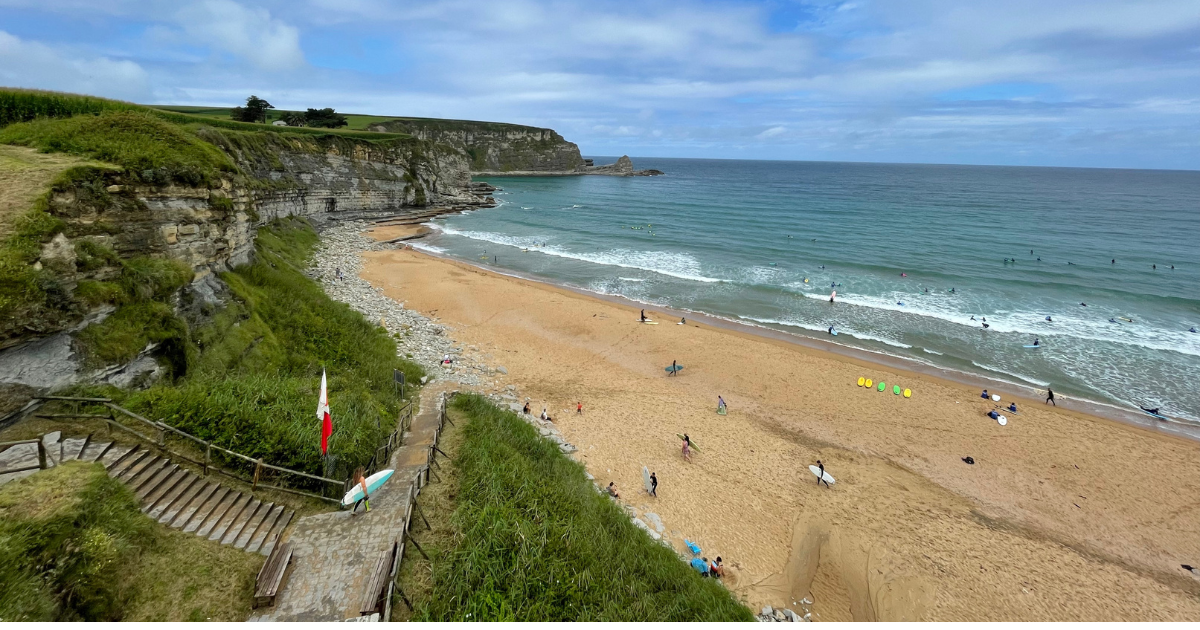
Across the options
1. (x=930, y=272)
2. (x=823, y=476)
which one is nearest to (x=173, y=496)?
(x=823, y=476)

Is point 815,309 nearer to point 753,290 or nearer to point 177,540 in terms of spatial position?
point 753,290

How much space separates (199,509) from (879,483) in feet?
57.7

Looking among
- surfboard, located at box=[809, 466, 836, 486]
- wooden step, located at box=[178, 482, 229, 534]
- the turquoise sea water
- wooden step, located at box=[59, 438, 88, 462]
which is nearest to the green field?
wooden step, located at box=[178, 482, 229, 534]

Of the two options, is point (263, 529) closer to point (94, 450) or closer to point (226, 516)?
point (226, 516)

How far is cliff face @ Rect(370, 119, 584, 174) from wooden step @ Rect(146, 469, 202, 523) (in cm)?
12471

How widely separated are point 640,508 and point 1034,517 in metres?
11.9

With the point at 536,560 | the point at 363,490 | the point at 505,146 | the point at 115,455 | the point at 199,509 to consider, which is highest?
the point at 505,146

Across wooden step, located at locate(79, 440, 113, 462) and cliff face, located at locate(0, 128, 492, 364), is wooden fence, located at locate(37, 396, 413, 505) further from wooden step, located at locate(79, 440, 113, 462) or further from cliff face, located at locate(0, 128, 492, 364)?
cliff face, located at locate(0, 128, 492, 364)

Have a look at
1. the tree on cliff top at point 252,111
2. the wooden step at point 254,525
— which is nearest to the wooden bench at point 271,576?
the wooden step at point 254,525

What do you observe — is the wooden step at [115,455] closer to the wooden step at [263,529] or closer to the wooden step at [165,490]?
the wooden step at [165,490]

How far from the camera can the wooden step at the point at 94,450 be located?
26.4ft

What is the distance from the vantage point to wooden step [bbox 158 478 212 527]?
310 inches

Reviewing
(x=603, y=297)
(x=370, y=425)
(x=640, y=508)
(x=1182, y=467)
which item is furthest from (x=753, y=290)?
(x=370, y=425)

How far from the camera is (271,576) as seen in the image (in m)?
7.32
